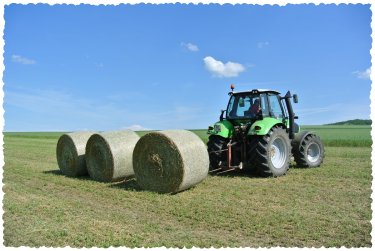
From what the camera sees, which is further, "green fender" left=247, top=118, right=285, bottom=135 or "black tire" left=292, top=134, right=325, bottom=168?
"black tire" left=292, top=134, right=325, bottom=168

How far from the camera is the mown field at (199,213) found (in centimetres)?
440

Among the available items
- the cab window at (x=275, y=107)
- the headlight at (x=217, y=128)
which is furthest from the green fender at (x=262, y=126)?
the headlight at (x=217, y=128)

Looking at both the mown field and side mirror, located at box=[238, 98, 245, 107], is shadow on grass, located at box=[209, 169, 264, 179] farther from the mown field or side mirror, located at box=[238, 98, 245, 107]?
side mirror, located at box=[238, 98, 245, 107]

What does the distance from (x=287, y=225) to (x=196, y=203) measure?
161 cm

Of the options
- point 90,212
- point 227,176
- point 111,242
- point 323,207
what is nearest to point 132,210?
point 90,212

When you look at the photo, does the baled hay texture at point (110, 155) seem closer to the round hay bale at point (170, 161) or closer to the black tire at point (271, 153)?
the round hay bale at point (170, 161)

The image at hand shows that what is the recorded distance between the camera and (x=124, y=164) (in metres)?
8.24

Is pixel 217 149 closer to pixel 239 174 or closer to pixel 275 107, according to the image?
pixel 239 174

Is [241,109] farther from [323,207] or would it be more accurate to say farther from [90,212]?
[90,212]

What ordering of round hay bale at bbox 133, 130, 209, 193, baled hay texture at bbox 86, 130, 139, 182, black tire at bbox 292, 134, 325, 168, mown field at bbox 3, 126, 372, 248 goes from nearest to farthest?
mown field at bbox 3, 126, 372, 248 < round hay bale at bbox 133, 130, 209, 193 < baled hay texture at bbox 86, 130, 139, 182 < black tire at bbox 292, 134, 325, 168

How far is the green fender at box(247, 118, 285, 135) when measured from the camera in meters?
8.27

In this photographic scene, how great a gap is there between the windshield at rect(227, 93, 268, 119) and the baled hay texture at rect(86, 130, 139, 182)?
96.4 inches

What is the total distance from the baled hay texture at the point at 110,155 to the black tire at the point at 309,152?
4207mm

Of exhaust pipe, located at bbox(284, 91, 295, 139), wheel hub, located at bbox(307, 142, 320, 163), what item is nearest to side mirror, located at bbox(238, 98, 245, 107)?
exhaust pipe, located at bbox(284, 91, 295, 139)
